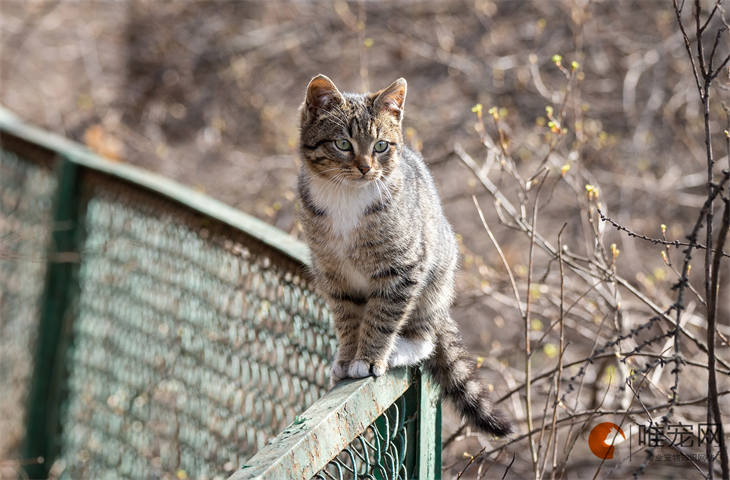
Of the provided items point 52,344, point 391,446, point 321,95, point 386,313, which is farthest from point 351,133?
point 52,344

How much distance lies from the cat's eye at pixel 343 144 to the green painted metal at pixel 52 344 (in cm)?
236

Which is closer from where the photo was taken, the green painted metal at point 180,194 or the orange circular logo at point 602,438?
the orange circular logo at point 602,438

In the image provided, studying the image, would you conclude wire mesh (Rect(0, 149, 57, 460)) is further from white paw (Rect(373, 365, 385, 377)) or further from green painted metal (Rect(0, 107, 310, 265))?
white paw (Rect(373, 365, 385, 377))

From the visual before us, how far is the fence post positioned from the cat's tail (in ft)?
0.20

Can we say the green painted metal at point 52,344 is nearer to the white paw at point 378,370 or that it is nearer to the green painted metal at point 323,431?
the white paw at point 378,370

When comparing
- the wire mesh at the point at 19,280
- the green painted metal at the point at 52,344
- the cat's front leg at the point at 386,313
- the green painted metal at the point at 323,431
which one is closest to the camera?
the green painted metal at the point at 323,431

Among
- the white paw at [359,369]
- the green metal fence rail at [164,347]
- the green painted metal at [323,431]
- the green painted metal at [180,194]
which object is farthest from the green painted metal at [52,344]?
the green painted metal at [323,431]

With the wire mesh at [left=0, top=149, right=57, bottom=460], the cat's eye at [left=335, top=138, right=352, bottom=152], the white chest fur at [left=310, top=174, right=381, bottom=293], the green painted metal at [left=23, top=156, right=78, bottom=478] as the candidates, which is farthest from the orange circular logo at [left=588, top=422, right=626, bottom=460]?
the wire mesh at [left=0, top=149, right=57, bottom=460]

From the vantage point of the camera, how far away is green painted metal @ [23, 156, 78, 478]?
4.46 metres

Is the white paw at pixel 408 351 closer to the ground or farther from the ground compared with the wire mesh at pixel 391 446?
farther from the ground

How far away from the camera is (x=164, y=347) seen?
3758 millimetres

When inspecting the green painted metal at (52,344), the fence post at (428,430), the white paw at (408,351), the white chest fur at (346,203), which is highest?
the white chest fur at (346,203)

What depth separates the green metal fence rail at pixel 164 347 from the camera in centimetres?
225

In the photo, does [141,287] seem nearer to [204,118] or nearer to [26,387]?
[26,387]
